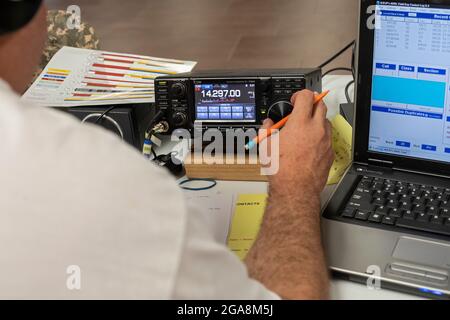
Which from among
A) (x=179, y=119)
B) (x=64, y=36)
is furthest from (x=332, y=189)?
(x=64, y=36)

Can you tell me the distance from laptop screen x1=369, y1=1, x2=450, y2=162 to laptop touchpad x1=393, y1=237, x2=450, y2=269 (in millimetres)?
202

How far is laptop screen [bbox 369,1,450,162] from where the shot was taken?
3.38 feet

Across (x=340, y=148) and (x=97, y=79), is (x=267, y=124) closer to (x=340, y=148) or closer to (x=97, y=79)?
(x=340, y=148)

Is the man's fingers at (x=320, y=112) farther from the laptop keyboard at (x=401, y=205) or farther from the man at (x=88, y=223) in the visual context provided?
the man at (x=88, y=223)

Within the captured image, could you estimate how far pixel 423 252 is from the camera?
0.96 meters

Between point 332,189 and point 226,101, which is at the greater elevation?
point 226,101

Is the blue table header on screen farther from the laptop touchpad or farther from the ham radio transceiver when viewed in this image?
the laptop touchpad

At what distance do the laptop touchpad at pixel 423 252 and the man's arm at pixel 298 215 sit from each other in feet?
0.43

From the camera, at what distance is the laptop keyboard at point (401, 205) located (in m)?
1.00

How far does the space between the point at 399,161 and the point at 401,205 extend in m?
0.12

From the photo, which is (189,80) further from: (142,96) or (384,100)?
(384,100)

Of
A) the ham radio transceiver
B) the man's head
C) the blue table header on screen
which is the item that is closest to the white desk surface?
the ham radio transceiver

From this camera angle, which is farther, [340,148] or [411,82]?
[340,148]

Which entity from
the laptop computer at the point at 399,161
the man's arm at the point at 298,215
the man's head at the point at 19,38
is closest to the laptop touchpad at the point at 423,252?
the laptop computer at the point at 399,161
